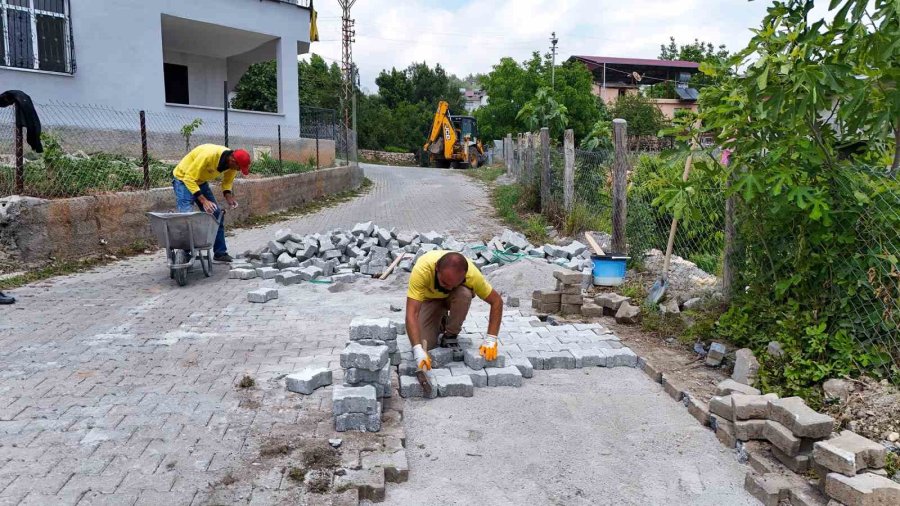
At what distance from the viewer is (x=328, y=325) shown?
6527 millimetres

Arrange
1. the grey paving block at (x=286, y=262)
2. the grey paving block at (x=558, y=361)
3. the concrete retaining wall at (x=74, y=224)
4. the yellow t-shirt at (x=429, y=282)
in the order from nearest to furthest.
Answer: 1. the yellow t-shirt at (x=429, y=282)
2. the grey paving block at (x=558, y=361)
3. the concrete retaining wall at (x=74, y=224)
4. the grey paving block at (x=286, y=262)

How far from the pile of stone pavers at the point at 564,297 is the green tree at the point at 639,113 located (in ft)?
105

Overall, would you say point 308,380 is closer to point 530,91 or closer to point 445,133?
point 445,133

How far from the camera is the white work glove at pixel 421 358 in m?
4.63

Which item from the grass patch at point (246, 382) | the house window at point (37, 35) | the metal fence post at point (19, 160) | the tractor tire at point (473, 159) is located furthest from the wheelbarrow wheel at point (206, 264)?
the tractor tire at point (473, 159)

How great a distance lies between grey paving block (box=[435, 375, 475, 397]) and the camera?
470 cm

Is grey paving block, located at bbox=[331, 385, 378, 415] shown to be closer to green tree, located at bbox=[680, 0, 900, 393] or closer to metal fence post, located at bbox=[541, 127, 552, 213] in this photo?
green tree, located at bbox=[680, 0, 900, 393]

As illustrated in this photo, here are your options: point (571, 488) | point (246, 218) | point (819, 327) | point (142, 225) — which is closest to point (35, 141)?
point (142, 225)

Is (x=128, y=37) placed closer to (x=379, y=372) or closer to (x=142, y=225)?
(x=142, y=225)

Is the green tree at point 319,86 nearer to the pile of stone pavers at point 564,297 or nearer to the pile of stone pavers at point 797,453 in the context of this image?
the pile of stone pavers at point 564,297

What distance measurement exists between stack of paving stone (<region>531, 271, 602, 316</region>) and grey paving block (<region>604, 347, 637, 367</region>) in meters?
1.43

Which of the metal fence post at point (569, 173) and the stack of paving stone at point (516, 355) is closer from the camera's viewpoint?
the stack of paving stone at point (516, 355)

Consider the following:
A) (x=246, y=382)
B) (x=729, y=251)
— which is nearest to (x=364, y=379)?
(x=246, y=382)

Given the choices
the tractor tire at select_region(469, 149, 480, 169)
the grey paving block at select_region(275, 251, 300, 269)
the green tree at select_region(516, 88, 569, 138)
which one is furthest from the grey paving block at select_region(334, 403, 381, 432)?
the tractor tire at select_region(469, 149, 480, 169)
